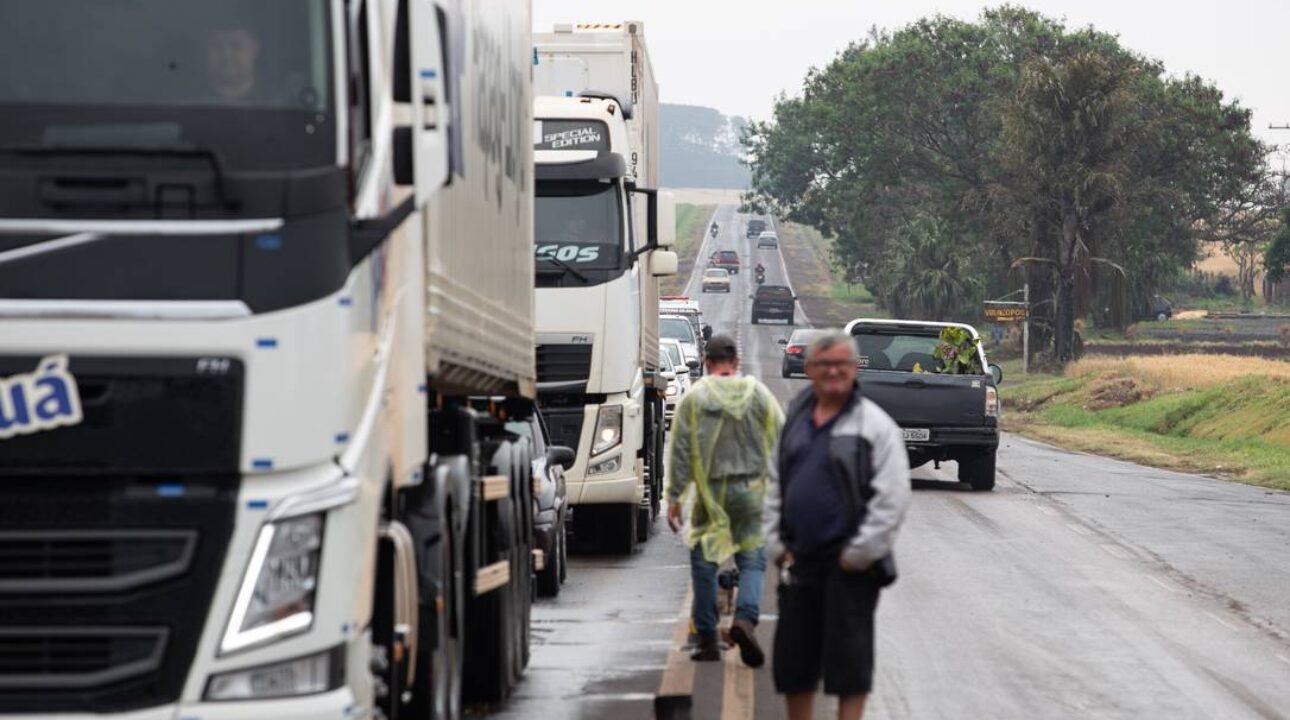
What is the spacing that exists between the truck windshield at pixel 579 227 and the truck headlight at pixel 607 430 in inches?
48.1

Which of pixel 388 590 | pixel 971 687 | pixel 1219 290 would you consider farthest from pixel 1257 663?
pixel 1219 290

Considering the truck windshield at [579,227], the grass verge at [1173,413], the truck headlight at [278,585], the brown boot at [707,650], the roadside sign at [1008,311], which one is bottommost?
the grass verge at [1173,413]

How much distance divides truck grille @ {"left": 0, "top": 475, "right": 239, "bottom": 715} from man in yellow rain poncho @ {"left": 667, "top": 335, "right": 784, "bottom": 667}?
546 centimetres

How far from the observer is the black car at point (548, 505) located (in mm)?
14469

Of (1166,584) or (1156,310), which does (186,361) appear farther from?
(1156,310)

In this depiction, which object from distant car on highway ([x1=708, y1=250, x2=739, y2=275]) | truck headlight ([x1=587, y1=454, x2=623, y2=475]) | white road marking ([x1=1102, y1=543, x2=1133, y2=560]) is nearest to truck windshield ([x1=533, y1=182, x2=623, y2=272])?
truck headlight ([x1=587, y1=454, x2=623, y2=475])

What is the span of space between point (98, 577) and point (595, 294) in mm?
10978

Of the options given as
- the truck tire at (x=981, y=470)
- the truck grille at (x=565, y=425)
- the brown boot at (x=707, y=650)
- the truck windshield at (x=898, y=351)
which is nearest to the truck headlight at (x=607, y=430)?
the truck grille at (x=565, y=425)

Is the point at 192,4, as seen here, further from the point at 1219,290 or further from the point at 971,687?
the point at 1219,290

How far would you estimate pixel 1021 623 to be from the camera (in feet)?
45.5

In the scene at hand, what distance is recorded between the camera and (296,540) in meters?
6.18

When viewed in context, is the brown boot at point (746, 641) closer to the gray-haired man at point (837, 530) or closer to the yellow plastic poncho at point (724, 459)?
the yellow plastic poncho at point (724, 459)

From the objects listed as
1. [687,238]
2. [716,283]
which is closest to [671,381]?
[716,283]

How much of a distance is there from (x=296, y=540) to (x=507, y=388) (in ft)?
16.4
